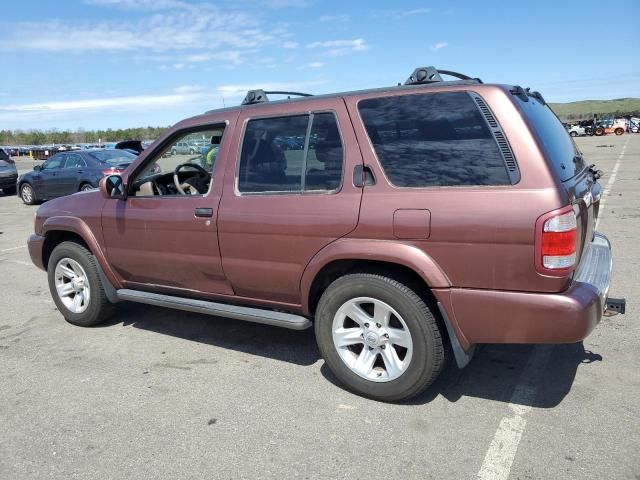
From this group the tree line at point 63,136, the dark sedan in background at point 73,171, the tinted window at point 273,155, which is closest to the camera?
the tinted window at point 273,155

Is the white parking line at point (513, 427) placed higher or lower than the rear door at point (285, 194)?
lower

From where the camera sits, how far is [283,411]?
336 centimetres

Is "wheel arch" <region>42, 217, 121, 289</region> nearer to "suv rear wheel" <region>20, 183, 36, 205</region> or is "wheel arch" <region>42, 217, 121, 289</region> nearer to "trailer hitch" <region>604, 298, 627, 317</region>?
"trailer hitch" <region>604, 298, 627, 317</region>

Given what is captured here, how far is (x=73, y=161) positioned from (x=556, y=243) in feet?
47.3

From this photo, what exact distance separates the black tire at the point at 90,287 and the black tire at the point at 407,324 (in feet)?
7.64

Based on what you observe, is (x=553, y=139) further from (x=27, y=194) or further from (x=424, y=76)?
(x=27, y=194)

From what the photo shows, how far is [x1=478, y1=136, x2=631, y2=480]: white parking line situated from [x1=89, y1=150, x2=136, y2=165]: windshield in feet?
42.0

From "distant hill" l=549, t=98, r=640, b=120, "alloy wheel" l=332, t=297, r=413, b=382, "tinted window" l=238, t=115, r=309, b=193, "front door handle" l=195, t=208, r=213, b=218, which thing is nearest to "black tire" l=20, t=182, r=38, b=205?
"front door handle" l=195, t=208, r=213, b=218

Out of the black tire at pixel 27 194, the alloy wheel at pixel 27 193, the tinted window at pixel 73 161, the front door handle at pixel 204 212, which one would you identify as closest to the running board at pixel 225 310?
the front door handle at pixel 204 212

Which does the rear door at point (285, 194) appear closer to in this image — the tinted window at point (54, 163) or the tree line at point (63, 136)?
the tinted window at point (54, 163)

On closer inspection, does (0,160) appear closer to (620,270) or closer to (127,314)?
(127,314)

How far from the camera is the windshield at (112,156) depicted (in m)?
14.3

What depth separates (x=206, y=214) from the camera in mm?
3947

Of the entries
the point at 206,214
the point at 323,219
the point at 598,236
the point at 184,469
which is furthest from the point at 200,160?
the point at 598,236
